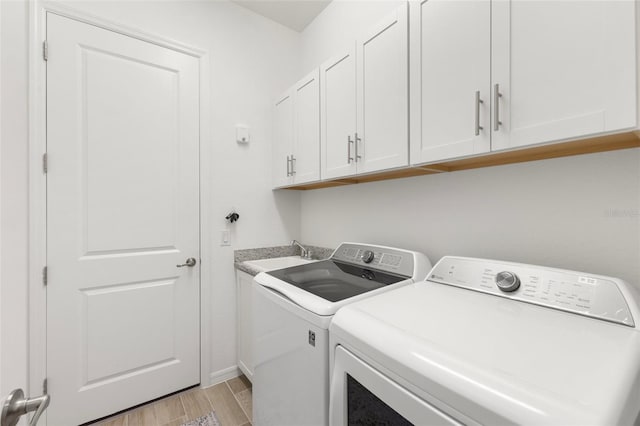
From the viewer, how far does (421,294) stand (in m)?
1.03

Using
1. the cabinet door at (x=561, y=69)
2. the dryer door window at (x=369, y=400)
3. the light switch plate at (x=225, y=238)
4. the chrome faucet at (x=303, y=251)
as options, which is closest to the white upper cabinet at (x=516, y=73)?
the cabinet door at (x=561, y=69)

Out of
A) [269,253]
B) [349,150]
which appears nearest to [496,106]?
[349,150]

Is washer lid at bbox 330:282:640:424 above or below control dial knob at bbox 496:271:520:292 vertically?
below

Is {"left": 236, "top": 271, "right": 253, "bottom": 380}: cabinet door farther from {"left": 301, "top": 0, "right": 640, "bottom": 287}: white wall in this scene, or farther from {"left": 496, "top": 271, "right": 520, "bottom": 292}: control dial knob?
{"left": 496, "top": 271, "right": 520, "bottom": 292}: control dial knob

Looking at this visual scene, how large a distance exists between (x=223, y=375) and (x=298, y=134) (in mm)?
1867

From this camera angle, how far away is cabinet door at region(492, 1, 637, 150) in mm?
706

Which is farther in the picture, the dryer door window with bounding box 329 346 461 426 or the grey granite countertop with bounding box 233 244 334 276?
the grey granite countertop with bounding box 233 244 334 276

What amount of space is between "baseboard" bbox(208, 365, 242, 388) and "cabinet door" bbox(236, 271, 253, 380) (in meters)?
0.07

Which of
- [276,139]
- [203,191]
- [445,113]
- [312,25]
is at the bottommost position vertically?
[203,191]

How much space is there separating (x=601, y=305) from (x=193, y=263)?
205 cm

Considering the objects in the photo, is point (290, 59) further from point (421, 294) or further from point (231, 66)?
point (421, 294)

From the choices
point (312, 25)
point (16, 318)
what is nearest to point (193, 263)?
point (16, 318)

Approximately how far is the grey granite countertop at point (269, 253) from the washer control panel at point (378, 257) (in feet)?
1.22

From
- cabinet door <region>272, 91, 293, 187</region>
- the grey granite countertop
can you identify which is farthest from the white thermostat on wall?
the grey granite countertop
